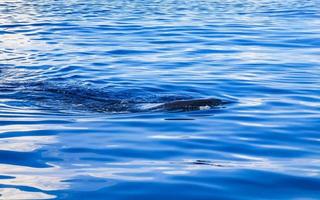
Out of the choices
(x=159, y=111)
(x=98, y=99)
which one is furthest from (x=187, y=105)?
(x=98, y=99)

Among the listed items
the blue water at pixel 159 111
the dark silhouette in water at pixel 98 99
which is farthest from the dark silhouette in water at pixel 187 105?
the blue water at pixel 159 111

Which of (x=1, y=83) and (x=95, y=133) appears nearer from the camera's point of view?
(x=95, y=133)

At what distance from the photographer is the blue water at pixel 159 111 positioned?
6.81 metres

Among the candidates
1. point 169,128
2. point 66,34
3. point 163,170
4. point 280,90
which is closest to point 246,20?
point 66,34

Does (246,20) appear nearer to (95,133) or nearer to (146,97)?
(146,97)

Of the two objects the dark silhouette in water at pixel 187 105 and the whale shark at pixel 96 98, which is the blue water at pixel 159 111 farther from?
the dark silhouette in water at pixel 187 105

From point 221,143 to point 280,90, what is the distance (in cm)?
418

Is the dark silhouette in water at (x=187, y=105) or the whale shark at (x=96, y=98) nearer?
the dark silhouette in water at (x=187, y=105)

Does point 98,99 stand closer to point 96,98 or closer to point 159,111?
point 96,98

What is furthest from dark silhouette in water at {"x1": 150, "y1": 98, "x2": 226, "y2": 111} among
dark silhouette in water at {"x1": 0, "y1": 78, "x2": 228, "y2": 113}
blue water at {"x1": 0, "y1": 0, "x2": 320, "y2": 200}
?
blue water at {"x1": 0, "y1": 0, "x2": 320, "y2": 200}

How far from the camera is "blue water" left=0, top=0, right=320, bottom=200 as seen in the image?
22.3ft

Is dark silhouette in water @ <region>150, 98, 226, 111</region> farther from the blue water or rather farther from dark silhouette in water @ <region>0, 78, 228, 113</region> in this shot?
the blue water

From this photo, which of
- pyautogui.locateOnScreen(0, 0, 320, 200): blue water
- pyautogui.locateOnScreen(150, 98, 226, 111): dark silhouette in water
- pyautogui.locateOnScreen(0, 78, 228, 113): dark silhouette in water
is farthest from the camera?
pyautogui.locateOnScreen(0, 78, 228, 113): dark silhouette in water

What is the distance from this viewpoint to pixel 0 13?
28406mm
